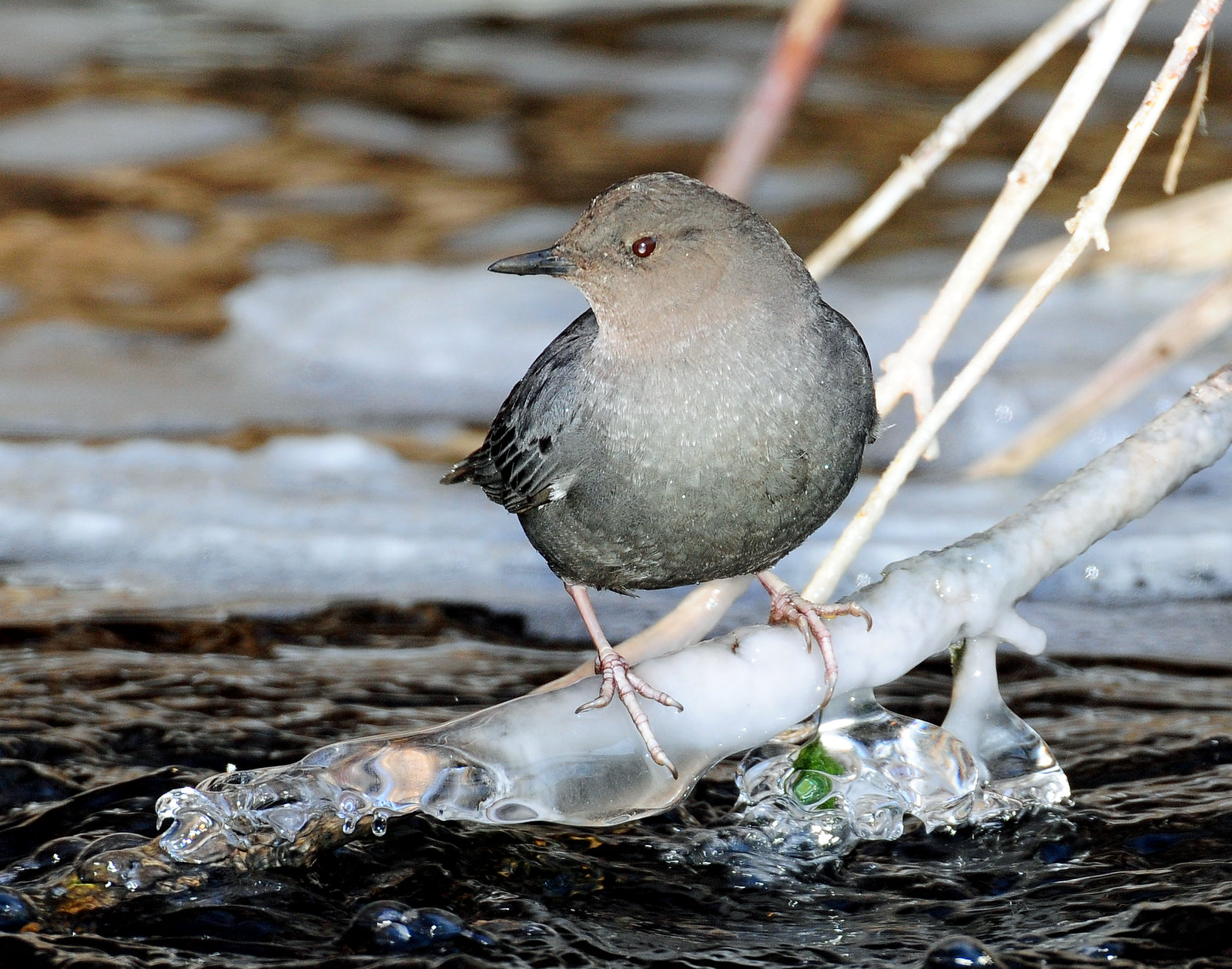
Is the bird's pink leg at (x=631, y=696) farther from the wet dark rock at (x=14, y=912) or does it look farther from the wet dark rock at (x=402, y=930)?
the wet dark rock at (x=14, y=912)

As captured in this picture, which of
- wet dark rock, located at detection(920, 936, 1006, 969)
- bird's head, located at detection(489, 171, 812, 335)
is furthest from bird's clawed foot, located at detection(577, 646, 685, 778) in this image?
bird's head, located at detection(489, 171, 812, 335)

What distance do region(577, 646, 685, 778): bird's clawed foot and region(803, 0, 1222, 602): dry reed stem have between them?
0.50 metres

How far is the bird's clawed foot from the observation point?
3068mm

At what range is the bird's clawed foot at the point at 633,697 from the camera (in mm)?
3068

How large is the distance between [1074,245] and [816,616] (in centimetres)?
90

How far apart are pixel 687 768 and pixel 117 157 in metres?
7.77

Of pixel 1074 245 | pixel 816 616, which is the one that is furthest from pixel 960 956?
pixel 1074 245

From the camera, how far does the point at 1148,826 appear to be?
3.37 m

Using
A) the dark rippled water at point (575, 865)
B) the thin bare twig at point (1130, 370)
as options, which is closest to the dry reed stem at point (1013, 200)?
the dark rippled water at point (575, 865)

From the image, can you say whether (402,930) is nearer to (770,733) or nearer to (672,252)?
(770,733)

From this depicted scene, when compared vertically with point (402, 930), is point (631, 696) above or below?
above

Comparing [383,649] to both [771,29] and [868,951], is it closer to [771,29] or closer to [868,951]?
[868,951]

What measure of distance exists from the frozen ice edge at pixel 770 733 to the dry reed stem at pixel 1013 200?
35cm

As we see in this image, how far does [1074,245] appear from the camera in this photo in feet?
10.0
